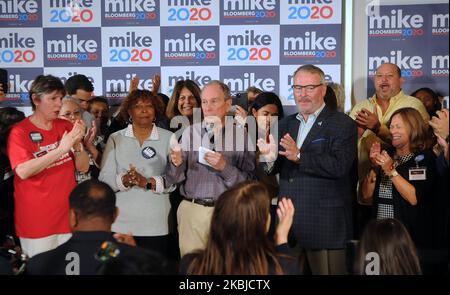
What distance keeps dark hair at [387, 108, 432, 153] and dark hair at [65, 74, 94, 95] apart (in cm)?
207

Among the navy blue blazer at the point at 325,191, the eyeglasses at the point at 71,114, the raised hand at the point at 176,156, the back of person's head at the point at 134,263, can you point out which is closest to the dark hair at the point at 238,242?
the back of person's head at the point at 134,263

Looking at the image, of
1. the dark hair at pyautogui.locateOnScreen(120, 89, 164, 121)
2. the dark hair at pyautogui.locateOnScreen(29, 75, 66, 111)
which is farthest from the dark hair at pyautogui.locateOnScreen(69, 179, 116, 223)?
the dark hair at pyautogui.locateOnScreen(120, 89, 164, 121)

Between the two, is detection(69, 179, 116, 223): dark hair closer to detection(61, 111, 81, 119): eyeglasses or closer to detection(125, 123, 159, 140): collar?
detection(125, 123, 159, 140): collar

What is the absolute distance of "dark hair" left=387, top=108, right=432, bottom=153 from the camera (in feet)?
11.3

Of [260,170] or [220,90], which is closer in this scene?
[220,90]

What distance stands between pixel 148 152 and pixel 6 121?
2.94 ft

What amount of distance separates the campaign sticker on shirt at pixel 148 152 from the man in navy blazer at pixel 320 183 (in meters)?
0.70

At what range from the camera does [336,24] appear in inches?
163

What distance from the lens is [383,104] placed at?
4090mm

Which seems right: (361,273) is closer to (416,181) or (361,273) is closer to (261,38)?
(416,181)
